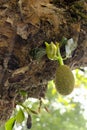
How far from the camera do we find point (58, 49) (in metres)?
0.96

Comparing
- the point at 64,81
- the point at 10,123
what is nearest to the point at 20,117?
the point at 10,123

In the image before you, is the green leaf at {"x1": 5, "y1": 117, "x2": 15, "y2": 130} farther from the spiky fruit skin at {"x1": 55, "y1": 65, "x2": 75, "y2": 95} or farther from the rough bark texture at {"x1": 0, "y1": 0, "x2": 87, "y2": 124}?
the spiky fruit skin at {"x1": 55, "y1": 65, "x2": 75, "y2": 95}

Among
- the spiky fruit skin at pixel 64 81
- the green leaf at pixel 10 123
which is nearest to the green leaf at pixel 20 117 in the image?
the green leaf at pixel 10 123

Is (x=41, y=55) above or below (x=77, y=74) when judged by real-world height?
above

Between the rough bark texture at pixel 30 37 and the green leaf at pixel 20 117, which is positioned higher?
the rough bark texture at pixel 30 37

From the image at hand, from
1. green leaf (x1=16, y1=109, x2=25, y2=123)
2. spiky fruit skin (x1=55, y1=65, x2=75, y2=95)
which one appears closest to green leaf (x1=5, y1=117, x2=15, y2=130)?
green leaf (x1=16, y1=109, x2=25, y2=123)

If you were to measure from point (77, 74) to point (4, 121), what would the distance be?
0.79m

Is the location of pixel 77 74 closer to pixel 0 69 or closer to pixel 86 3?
pixel 86 3

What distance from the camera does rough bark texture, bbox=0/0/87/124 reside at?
3.15ft

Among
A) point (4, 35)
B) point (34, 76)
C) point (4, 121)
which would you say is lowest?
point (4, 121)

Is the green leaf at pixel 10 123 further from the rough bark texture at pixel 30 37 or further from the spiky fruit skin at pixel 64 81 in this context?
the spiky fruit skin at pixel 64 81

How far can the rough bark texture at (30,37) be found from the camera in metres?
0.96

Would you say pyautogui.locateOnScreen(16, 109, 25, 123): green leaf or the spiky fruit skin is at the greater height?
the spiky fruit skin

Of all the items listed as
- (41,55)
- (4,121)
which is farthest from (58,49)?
(4,121)
